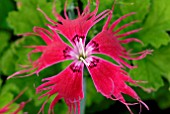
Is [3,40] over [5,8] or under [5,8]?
under

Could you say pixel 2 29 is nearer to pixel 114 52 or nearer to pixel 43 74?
pixel 43 74

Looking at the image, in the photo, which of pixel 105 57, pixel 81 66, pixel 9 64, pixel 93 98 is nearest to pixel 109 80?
pixel 81 66

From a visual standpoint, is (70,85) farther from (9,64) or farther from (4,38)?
(4,38)

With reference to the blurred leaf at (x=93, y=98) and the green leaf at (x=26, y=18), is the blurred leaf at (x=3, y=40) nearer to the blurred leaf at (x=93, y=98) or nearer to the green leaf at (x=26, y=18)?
the green leaf at (x=26, y=18)

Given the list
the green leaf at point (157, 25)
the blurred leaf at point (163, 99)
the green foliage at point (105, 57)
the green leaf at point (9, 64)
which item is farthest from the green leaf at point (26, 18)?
the blurred leaf at point (163, 99)

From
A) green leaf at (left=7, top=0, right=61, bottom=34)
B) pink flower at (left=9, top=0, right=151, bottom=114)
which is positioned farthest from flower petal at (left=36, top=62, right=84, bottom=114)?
green leaf at (left=7, top=0, right=61, bottom=34)

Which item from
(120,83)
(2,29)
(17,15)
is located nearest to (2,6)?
(2,29)

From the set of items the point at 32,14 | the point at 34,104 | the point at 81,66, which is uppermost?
the point at 32,14
